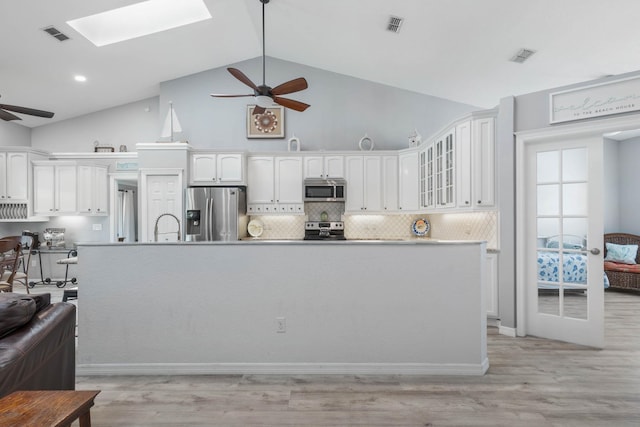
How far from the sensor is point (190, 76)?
5.88 meters

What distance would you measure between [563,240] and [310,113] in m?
4.33

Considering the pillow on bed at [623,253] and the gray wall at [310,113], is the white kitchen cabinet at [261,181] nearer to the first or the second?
the gray wall at [310,113]

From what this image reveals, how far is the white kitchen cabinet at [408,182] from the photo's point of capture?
5.17m

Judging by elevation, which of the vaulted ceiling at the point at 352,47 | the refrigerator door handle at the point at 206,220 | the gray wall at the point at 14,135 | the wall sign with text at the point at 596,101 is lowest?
the refrigerator door handle at the point at 206,220

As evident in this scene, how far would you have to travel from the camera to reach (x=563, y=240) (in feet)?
10.5

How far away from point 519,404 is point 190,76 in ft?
21.4

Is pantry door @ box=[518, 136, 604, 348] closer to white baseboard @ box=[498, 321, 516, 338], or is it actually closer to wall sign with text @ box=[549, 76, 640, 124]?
white baseboard @ box=[498, 321, 516, 338]

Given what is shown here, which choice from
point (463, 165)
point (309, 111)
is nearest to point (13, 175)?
point (309, 111)

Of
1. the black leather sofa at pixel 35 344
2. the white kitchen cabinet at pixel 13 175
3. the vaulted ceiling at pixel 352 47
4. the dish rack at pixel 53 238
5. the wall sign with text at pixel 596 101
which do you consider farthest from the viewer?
the dish rack at pixel 53 238

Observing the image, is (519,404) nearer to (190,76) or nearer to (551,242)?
(551,242)

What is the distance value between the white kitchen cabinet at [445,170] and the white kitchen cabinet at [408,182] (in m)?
0.73

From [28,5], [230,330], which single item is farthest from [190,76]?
[230,330]

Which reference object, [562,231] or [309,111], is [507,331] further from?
[309,111]

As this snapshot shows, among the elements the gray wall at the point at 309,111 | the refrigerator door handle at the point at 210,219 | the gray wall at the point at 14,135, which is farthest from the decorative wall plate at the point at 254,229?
the gray wall at the point at 14,135
